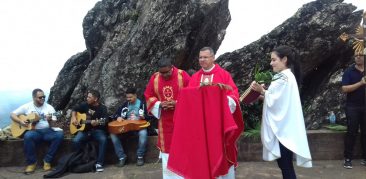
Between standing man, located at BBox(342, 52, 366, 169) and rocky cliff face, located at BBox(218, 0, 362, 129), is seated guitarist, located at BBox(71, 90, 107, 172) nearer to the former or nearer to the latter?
rocky cliff face, located at BBox(218, 0, 362, 129)

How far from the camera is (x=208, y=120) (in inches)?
A: 195

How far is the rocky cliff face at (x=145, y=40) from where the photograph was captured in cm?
908

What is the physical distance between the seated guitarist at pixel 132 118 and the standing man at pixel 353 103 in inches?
145

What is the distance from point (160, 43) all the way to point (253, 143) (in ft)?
10.7

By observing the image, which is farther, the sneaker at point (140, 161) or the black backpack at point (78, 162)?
the sneaker at point (140, 161)

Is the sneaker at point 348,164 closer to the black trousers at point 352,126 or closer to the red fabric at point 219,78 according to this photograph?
the black trousers at point 352,126

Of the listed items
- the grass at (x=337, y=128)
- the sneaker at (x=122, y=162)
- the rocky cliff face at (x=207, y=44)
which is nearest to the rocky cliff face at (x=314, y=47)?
the rocky cliff face at (x=207, y=44)

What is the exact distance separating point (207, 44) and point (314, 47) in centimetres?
263

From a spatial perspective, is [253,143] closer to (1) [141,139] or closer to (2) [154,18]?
(1) [141,139]

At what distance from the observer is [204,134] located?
495cm

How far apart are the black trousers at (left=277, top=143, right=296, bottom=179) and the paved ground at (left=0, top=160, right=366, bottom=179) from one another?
196 centimetres

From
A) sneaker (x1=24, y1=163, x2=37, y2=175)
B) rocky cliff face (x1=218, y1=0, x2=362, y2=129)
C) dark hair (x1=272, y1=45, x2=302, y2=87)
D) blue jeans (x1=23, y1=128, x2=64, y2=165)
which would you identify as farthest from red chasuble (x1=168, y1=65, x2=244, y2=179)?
rocky cliff face (x1=218, y1=0, x2=362, y2=129)

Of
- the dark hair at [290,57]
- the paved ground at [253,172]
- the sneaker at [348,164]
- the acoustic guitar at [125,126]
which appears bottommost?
the paved ground at [253,172]

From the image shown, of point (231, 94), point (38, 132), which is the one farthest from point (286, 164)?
point (38, 132)
